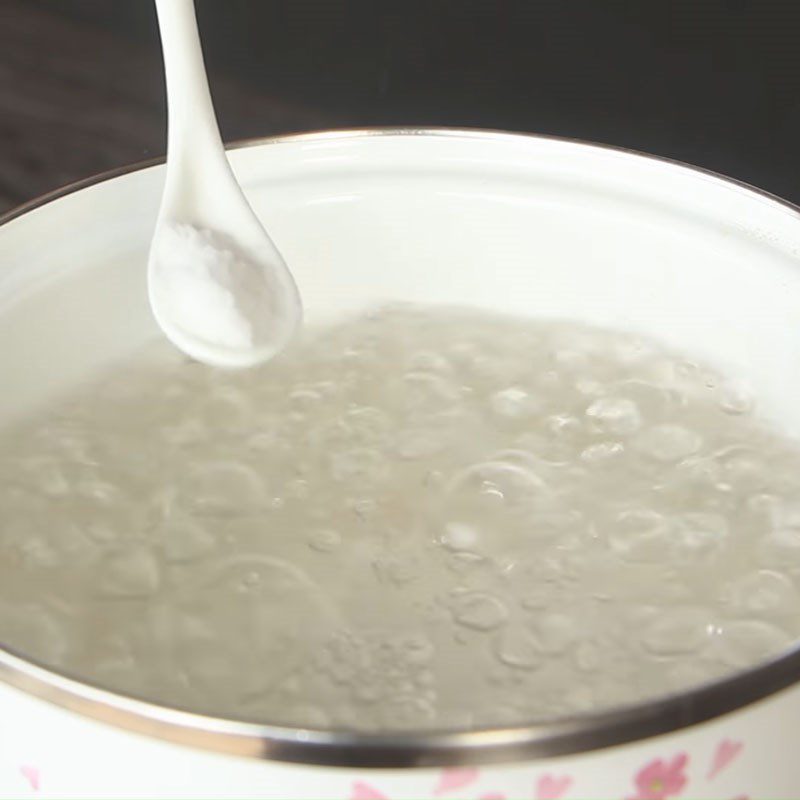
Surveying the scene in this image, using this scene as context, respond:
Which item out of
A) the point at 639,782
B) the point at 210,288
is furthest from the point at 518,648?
the point at 210,288

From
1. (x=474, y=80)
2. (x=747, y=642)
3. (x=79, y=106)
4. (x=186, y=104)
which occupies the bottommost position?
(x=747, y=642)

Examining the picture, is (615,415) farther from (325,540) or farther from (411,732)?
(411,732)

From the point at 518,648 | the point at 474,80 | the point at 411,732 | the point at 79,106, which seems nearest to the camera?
the point at 411,732

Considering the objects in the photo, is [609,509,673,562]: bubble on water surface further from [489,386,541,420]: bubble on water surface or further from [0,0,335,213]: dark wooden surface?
[0,0,335,213]: dark wooden surface

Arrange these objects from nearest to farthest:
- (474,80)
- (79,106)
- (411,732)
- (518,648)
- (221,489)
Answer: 1. (411,732)
2. (518,648)
3. (221,489)
4. (474,80)
5. (79,106)

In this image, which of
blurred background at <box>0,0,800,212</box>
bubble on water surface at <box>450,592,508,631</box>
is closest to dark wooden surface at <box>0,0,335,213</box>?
blurred background at <box>0,0,800,212</box>

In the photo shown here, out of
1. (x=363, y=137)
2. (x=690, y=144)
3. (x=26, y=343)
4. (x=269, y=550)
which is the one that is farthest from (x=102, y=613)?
(x=690, y=144)

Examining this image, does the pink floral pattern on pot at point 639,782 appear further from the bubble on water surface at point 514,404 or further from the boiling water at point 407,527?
the bubble on water surface at point 514,404

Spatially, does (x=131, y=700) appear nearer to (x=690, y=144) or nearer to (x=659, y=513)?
(x=659, y=513)
